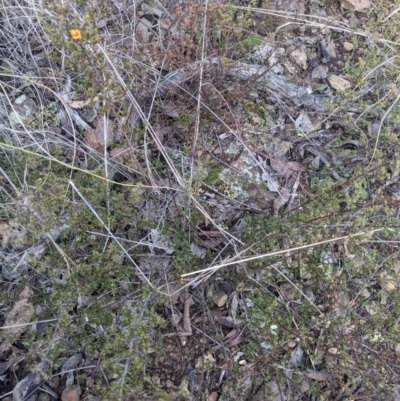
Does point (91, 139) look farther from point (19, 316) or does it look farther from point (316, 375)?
point (316, 375)

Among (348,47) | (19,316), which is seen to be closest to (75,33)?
(19,316)

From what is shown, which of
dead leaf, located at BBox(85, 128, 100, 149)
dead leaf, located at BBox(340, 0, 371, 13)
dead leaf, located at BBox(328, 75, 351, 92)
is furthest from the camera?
dead leaf, located at BBox(340, 0, 371, 13)

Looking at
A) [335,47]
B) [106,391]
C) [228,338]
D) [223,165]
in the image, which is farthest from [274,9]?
[106,391]

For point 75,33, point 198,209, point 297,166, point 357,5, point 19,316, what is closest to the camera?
point 75,33

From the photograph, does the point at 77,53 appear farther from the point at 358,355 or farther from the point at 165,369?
the point at 358,355

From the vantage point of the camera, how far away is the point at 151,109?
8.20 feet

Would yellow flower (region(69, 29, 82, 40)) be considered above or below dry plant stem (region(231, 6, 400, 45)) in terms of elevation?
above

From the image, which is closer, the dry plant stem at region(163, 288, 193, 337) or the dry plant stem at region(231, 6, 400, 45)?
the dry plant stem at region(163, 288, 193, 337)

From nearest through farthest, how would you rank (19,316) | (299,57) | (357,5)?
(19,316)
(299,57)
(357,5)

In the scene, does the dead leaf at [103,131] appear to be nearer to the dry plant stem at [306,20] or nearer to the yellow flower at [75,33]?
the yellow flower at [75,33]

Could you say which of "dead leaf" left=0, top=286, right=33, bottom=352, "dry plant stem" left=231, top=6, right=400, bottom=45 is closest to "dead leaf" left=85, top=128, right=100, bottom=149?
"dead leaf" left=0, top=286, right=33, bottom=352

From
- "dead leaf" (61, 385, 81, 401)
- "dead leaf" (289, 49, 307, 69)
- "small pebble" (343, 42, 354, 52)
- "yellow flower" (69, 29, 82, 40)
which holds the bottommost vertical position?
"dead leaf" (61, 385, 81, 401)

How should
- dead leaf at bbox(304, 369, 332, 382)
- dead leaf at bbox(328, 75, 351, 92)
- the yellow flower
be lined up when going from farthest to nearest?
dead leaf at bbox(328, 75, 351, 92)
dead leaf at bbox(304, 369, 332, 382)
the yellow flower

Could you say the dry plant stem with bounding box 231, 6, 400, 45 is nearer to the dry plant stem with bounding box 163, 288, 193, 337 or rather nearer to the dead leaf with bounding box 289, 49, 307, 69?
the dead leaf with bounding box 289, 49, 307, 69
